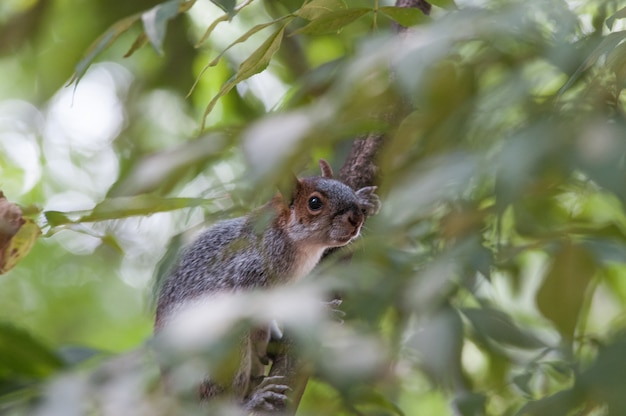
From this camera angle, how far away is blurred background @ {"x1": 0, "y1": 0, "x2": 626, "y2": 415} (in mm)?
774

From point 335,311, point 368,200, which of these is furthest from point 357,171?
point 335,311

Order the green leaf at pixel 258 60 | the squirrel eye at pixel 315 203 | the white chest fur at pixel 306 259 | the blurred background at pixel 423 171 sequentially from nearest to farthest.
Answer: the blurred background at pixel 423 171
the green leaf at pixel 258 60
the squirrel eye at pixel 315 203
the white chest fur at pixel 306 259

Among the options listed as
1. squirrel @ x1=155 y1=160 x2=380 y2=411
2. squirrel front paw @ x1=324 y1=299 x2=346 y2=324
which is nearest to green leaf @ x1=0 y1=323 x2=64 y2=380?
squirrel @ x1=155 y1=160 x2=380 y2=411

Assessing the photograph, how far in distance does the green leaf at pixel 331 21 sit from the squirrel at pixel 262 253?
0.65 m

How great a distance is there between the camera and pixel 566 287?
0.98 meters

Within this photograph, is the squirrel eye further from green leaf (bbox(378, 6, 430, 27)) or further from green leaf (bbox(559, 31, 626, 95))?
green leaf (bbox(559, 31, 626, 95))

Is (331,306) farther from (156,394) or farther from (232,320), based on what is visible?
(232,320)

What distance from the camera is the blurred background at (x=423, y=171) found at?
30.5 inches

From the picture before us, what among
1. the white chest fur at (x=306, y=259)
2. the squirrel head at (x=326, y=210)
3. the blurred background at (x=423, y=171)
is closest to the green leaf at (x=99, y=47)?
the blurred background at (x=423, y=171)

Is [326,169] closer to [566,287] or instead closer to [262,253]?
[262,253]

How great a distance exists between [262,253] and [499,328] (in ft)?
2.67

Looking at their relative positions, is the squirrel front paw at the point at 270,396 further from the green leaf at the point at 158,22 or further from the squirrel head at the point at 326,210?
the green leaf at the point at 158,22

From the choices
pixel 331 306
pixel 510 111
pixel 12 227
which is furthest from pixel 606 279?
pixel 12 227

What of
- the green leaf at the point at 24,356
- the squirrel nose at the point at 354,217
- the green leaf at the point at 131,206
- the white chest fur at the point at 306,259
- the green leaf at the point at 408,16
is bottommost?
the white chest fur at the point at 306,259
